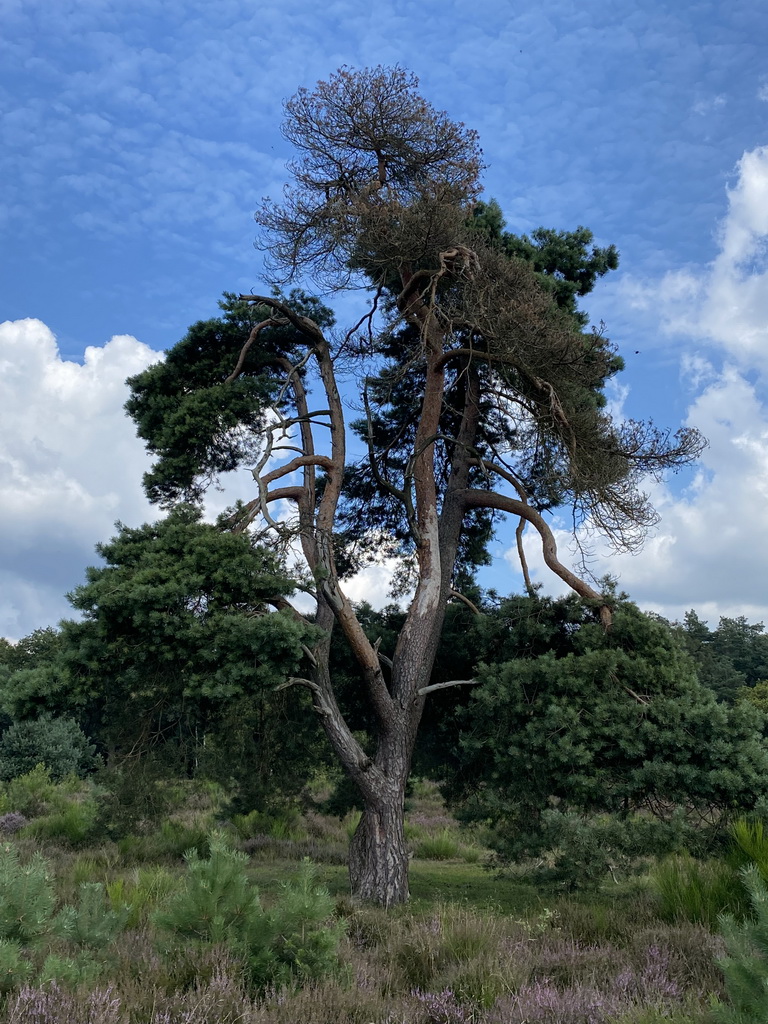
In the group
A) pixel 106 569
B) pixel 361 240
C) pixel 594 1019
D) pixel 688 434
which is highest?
pixel 361 240

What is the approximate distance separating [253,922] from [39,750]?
27.9m

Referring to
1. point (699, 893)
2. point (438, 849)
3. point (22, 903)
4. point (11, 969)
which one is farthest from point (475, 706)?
point (438, 849)

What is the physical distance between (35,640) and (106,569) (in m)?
34.9

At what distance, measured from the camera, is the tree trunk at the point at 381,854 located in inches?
448

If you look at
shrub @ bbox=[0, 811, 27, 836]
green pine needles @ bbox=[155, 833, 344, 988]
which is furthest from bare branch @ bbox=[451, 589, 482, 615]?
shrub @ bbox=[0, 811, 27, 836]

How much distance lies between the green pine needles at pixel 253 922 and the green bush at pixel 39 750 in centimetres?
2609

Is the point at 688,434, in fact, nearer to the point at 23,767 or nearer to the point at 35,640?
the point at 23,767

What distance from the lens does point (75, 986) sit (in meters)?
4.76

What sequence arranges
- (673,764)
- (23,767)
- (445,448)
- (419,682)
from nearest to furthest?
1. (673,764)
2. (419,682)
3. (445,448)
4. (23,767)

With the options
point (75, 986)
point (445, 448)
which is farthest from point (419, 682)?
point (75, 986)

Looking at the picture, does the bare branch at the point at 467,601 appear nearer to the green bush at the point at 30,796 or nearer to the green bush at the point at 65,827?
the green bush at the point at 65,827

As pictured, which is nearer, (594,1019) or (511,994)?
(594,1019)

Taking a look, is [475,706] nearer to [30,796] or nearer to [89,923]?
[89,923]

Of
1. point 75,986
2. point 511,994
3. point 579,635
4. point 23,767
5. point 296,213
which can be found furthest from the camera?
point 23,767
